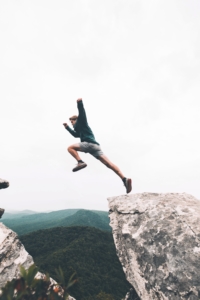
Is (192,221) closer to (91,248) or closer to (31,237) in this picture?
(91,248)

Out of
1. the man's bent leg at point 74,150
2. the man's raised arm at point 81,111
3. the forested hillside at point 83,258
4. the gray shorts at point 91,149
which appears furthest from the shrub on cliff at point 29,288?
the forested hillside at point 83,258

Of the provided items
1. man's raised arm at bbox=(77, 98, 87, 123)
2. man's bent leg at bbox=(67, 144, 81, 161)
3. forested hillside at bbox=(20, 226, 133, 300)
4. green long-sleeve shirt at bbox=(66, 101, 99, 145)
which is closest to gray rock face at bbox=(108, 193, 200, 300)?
man's bent leg at bbox=(67, 144, 81, 161)

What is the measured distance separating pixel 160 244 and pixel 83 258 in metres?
58.2

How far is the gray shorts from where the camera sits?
21.2ft

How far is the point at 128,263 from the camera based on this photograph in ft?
18.1

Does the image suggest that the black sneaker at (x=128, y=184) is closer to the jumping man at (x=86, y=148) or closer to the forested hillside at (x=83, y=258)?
the jumping man at (x=86, y=148)

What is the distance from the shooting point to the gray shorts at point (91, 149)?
6.45 meters

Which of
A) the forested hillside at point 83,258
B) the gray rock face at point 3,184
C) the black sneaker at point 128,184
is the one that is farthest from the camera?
the forested hillside at point 83,258

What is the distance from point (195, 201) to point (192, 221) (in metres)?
1.25

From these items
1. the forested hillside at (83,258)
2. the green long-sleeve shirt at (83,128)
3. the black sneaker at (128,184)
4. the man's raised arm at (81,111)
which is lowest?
the forested hillside at (83,258)

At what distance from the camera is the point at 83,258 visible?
56875 millimetres

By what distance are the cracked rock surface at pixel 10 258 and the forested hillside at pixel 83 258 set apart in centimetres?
4061

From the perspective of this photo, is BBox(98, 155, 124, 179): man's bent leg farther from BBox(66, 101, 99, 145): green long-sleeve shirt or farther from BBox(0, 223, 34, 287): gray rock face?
BBox(0, 223, 34, 287): gray rock face

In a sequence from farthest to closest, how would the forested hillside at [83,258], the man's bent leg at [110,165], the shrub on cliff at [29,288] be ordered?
the forested hillside at [83,258]
the man's bent leg at [110,165]
the shrub on cliff at [29,288]
